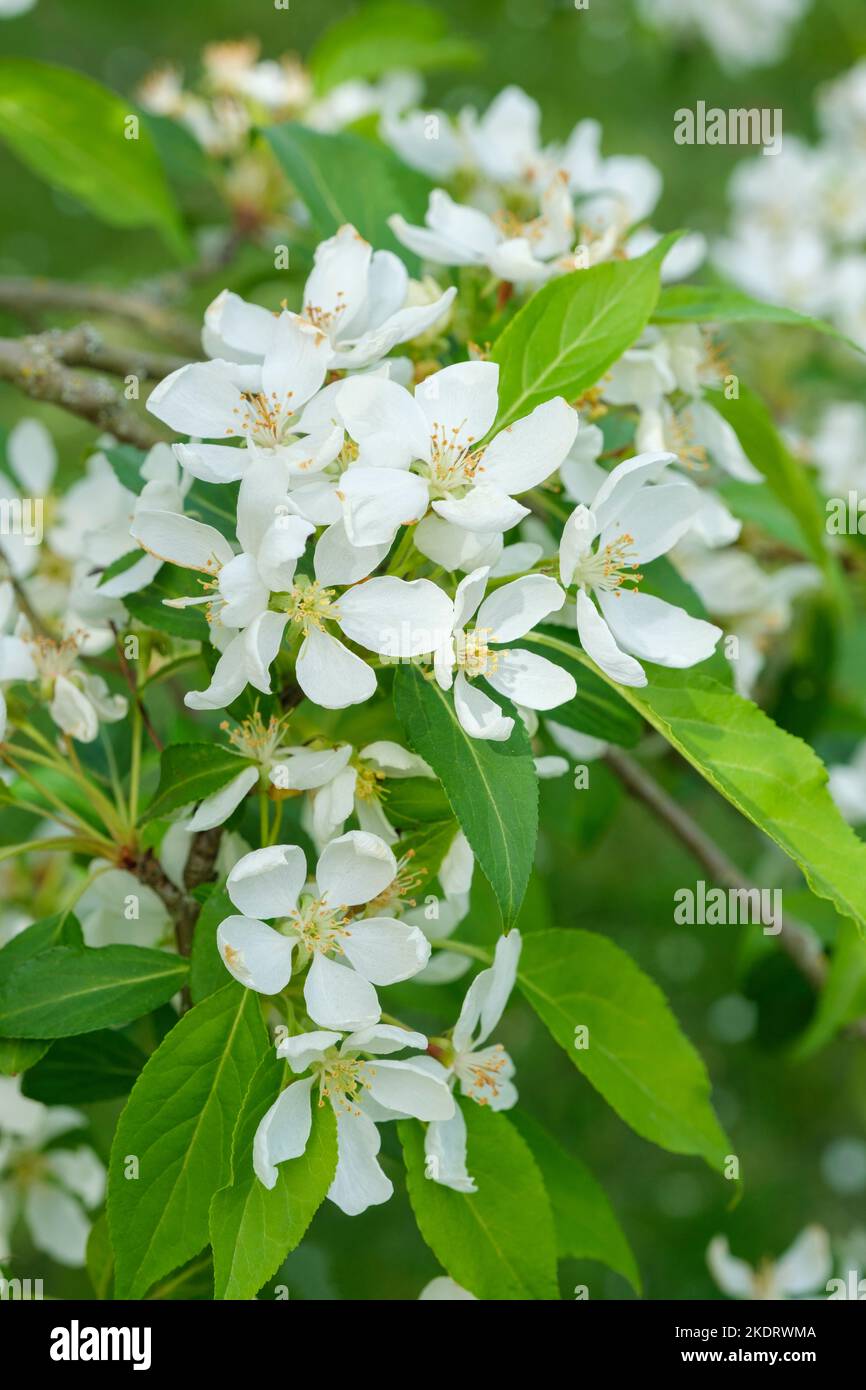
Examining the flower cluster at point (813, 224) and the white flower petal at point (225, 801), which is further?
the flower cluster at point (813, 224)

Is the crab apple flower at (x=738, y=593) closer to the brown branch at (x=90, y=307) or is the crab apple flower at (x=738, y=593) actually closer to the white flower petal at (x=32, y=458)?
the brown branch at (x=90, y=307)

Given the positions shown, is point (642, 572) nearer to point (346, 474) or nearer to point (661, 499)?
point (661, 499)

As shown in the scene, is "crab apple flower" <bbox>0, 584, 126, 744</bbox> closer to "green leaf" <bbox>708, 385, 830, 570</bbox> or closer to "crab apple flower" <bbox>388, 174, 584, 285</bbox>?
"crab apple flower" <bbox>388, 174, 584, 285</bbox>

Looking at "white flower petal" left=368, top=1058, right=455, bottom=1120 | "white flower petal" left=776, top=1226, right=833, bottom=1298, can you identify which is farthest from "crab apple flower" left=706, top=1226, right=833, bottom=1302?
"white flower petal" left=368, top=1058, right=455, bottom=1120

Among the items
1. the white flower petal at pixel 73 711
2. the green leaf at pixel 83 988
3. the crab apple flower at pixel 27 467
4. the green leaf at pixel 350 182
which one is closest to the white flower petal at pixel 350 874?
the green leaf at pixel 83 988

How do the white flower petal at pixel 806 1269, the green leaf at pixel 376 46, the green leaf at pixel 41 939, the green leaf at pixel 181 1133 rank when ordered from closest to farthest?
the green leaf at pixel 181 1133 < the green leaf at pixel 41 939 < the white flower petal at pixel 806 1269 < the green leaf at pixel 376 46

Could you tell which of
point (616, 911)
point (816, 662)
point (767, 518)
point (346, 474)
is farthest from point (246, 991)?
point (616, 911)

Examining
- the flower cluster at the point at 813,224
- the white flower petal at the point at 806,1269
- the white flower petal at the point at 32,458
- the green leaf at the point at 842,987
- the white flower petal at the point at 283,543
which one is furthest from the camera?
the flower cluster at the point at 813,224

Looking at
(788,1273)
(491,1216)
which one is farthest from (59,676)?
(788,1273)
